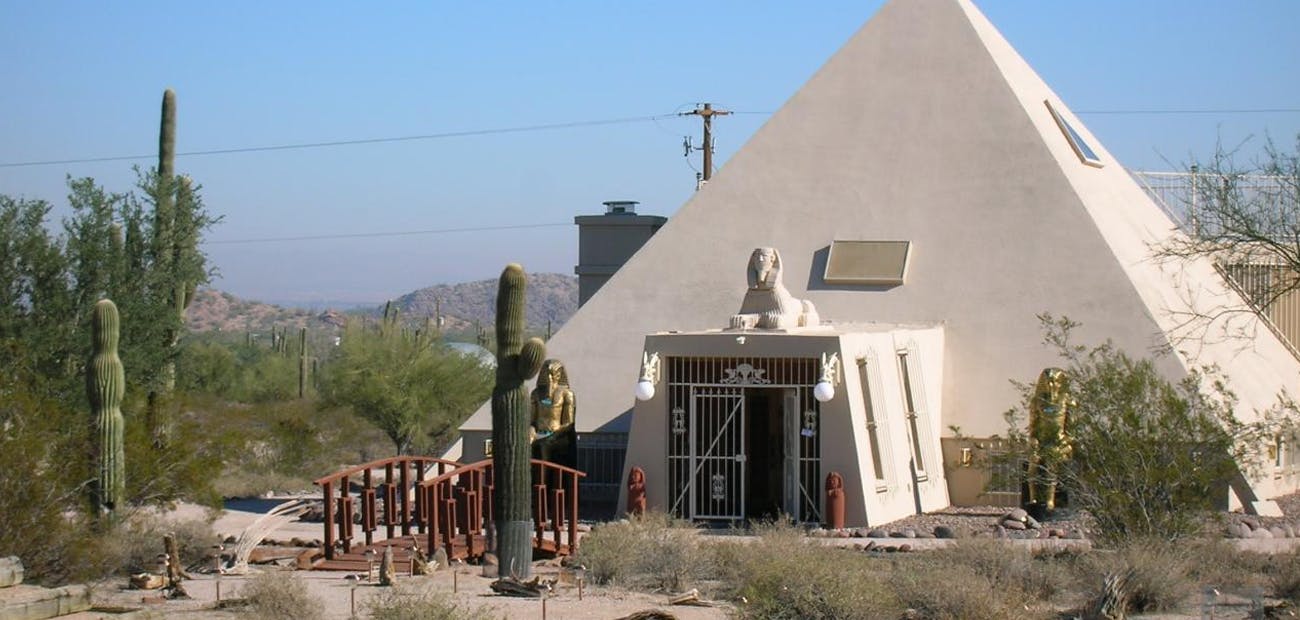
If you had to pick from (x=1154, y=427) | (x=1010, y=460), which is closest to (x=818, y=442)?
(x=1010, y=460)

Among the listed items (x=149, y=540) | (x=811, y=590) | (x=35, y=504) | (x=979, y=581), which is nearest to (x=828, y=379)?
(x=979, y=581)

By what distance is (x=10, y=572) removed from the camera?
522 inches

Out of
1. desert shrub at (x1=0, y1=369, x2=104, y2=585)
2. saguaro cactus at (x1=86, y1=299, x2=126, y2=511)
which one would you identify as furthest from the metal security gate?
desert shrub at (x1=0, y1=369, x2=104, y2=585)

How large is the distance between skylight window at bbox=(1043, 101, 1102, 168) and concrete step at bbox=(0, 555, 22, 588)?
15.6 meters

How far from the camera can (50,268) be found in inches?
933

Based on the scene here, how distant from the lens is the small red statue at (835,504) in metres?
19.7

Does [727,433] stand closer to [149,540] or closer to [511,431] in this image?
[511,431]

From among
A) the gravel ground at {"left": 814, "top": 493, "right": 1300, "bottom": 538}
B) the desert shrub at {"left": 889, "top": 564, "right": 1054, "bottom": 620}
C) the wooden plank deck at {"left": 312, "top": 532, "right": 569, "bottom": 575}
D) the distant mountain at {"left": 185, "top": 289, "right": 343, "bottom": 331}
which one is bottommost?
the desert shrub at {"left": 889, "top": 564, "right": 1054, "bottom": 620}

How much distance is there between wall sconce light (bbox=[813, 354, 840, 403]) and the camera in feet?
63.7

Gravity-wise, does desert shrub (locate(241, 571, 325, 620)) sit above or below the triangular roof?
below

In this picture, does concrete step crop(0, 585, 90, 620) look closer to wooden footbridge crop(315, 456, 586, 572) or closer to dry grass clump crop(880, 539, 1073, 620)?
wooden footbridge crop(315, 456, 586, 572)

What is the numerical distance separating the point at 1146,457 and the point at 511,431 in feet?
A: 18.9

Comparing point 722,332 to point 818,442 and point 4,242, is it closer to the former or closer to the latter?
point 818,442

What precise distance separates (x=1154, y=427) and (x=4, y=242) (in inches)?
581
